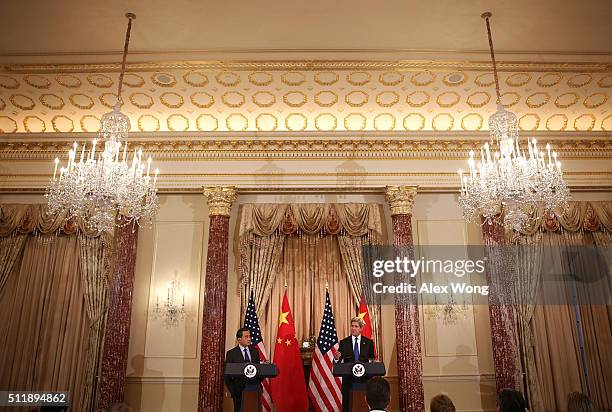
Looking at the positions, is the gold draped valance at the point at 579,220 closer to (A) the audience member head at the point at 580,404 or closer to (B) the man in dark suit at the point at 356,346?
(B) the man in dark suit at the point at 356,346

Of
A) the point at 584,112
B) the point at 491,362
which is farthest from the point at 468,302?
the point at 584,112

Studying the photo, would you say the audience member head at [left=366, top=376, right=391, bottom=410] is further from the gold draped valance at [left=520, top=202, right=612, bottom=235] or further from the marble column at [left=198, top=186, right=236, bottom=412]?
the gold draped valance at [left=520, top=202, right=612, bottom=235]

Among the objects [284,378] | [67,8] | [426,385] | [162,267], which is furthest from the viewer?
[162,267]

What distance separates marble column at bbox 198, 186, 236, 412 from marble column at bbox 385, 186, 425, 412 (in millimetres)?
2805

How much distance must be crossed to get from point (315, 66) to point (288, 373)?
4673 millimetres

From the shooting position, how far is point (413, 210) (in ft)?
28.6

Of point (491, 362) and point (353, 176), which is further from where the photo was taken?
point (353, 176)

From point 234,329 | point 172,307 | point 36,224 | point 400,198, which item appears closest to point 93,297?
point 172,307

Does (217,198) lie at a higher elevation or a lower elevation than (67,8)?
lower

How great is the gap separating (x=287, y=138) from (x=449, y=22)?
11.0 ft

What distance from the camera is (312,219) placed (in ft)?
27.7

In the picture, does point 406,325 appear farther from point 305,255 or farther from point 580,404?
point 580,404

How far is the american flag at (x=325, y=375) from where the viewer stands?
23.3ft

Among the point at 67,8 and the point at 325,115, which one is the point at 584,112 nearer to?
the point at 325,115
